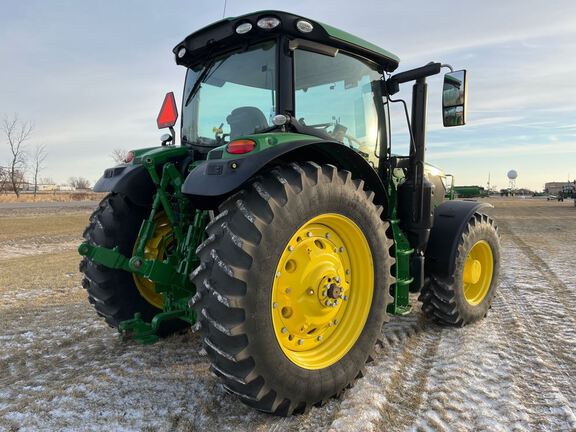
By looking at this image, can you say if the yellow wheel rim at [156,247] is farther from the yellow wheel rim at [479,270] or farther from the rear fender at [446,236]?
the yellow wheel rim at [479,270]

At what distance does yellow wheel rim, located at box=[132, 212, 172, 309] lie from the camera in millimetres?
3531

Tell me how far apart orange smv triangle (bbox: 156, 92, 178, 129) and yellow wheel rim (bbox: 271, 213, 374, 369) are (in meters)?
1.68

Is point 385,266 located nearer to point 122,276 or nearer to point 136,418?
point 136,418

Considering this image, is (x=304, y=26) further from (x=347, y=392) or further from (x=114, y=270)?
(x=347, y=392)

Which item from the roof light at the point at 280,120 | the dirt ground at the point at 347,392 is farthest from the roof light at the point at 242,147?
the dirt ground at the point at 347,392

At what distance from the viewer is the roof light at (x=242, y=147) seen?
233cm

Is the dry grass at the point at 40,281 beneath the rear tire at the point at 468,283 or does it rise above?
beneath

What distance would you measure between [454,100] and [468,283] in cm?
198

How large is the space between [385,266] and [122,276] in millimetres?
2098

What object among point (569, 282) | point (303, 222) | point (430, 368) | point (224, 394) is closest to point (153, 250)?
point (224, 394)

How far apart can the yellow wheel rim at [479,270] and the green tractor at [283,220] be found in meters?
0.06

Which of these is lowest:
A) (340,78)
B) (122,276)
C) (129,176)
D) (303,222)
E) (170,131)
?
(122,276)

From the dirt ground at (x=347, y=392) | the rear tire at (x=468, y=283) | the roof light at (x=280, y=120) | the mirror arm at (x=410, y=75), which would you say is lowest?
the dirt ground at (x=347, y=392)

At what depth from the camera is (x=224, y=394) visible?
2631 millimetres
